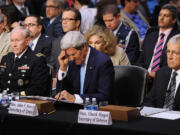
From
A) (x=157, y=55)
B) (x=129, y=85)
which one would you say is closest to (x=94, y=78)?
(x=129, y=85)

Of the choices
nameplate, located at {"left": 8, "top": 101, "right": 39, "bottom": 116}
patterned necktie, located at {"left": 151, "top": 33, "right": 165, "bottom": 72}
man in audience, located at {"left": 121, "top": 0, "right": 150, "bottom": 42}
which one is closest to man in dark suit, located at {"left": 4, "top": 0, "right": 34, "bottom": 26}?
man in audience, located at {"left": 121, "top": 0, "right": 150, "bottom": 42}

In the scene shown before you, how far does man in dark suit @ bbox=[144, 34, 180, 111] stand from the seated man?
1229mm

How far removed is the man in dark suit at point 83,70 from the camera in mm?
4406

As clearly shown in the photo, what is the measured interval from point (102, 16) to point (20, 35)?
7.85 ft

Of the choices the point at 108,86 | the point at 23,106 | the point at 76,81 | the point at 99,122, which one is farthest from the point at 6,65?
the point at 99,122

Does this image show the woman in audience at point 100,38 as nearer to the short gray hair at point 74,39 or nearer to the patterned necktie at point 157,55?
the short gray hair at point 74,39

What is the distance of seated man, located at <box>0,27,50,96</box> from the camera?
5.09m

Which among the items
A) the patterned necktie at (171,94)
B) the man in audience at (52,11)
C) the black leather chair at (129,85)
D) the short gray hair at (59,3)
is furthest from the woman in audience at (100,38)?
the short gray hair at (59,3)

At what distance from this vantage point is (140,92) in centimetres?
476

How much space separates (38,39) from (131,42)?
155cm

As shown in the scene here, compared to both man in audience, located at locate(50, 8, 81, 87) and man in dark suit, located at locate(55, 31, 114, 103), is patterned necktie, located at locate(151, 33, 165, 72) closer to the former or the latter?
man in audience, located at locate(50, 8, 81, 87)

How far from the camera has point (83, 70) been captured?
4.65 metres

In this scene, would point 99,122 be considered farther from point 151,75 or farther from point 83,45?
point 151,75

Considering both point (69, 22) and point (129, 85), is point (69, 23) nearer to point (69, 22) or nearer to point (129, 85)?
point (69, 22)
